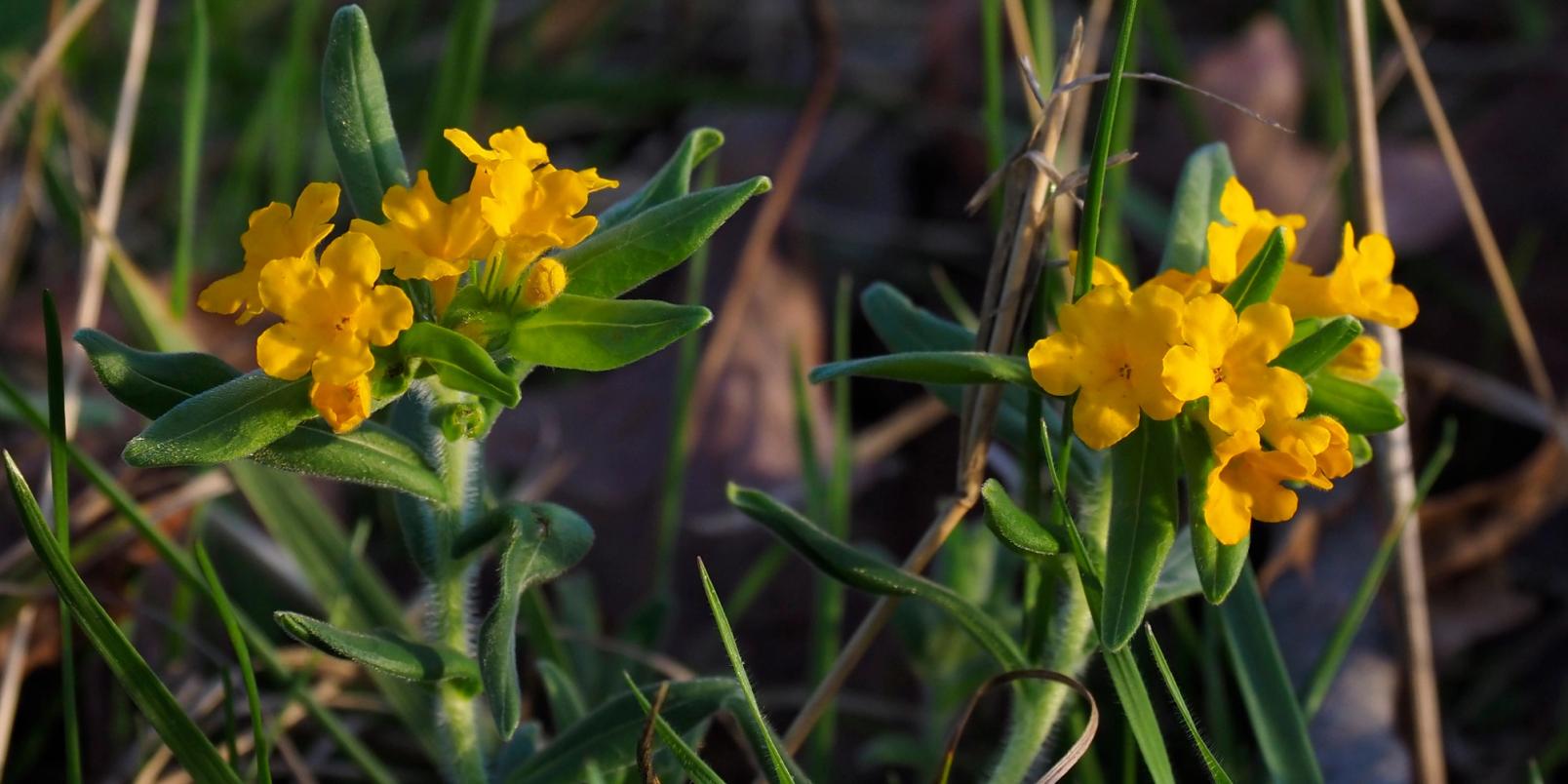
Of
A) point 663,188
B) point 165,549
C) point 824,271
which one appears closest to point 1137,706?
point 663,188

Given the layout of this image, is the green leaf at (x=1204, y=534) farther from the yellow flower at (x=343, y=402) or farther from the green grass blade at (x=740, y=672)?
the yellow flower at (x=343, y=402)

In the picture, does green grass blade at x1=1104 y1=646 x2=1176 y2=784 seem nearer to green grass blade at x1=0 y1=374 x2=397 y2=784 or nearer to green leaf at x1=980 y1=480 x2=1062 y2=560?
green leaf at x1=980 y1=480 x2=1062 y2=560

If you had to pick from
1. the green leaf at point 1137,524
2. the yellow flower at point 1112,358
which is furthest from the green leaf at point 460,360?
the green leaf at point 1137,524

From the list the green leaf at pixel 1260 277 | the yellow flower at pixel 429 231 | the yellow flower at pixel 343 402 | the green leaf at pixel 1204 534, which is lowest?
Answer: the green leaf at pixel 1204 534

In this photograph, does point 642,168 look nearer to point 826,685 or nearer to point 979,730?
point 979,730

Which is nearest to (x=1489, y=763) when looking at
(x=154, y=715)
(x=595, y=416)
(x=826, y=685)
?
(x=826, y=685)

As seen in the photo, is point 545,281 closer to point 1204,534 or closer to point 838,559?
point 838,559
